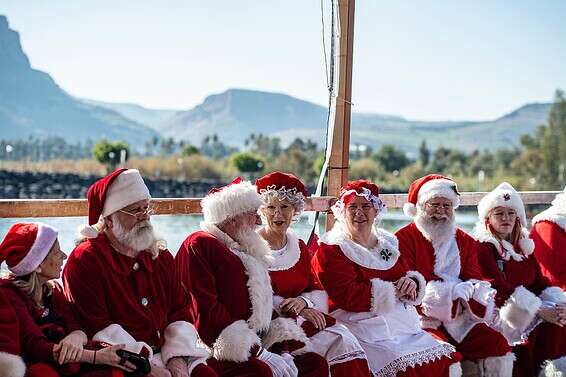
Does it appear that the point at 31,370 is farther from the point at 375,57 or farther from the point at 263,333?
the point at 375,57

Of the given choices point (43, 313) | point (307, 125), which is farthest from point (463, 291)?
point (307, 125)

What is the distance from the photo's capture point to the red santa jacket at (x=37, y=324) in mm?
2639

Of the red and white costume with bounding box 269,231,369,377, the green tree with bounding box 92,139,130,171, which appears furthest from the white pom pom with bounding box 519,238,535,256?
the green tree with bounding box 92,139,130,171

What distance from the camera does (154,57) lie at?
398 feet

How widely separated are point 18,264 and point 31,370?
0.37m

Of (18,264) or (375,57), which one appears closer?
(18,264)

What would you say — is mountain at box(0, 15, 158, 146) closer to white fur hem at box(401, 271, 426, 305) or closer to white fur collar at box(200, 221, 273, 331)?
white fur hem at box(401, 271, 426, 305)

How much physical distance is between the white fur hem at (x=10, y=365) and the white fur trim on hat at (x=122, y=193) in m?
0.70

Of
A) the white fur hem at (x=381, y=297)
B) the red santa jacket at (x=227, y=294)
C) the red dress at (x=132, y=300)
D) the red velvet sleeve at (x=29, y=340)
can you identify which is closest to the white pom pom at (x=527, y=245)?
the white fur hem at (x=381, y=297)

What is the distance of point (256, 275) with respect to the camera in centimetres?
331

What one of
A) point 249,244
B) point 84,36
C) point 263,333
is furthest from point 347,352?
point 84,36

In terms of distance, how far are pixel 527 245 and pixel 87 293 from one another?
2.62 meters

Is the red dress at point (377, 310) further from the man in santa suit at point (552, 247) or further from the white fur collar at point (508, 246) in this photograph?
the man in santa suit at point (552, 247)

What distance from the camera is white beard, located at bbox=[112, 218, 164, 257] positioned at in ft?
9.82
